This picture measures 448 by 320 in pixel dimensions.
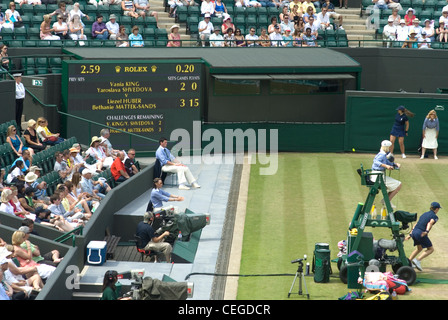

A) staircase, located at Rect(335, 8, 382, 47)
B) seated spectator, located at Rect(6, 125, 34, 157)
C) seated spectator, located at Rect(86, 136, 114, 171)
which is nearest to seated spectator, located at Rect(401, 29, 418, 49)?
staircase, located at Rect(335, 8, 382, 47)

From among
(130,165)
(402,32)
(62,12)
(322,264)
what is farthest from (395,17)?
(322,264)

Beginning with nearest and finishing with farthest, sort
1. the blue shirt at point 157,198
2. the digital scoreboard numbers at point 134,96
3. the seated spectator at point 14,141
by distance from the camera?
the blue shirt at point 157,198 < the seated spectator at point 14,141 < the digital scoreboard numbers at point 134,96

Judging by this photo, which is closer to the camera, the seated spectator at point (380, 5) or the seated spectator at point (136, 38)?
the seated spectator at point (136, 38)

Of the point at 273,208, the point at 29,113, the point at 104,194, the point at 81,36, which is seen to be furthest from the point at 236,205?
the point at 81,36

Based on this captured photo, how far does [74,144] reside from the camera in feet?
75.0

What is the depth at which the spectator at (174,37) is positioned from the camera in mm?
30180

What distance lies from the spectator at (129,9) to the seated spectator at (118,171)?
9.65 metres

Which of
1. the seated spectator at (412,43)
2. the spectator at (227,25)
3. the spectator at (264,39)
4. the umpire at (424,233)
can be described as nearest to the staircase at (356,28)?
the seated spectator at (412,43)

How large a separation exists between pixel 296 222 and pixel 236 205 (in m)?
2.22

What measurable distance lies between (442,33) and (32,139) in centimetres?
1696

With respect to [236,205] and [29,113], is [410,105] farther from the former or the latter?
[29,113]

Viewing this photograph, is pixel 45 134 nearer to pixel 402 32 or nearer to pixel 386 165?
pixel 386 165

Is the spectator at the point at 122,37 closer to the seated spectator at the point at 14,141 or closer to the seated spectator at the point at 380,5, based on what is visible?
the seated spectator at the point at 14,141

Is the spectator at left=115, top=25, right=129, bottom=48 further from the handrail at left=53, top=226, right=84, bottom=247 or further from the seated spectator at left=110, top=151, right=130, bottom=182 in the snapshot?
the handrail at left=53, top=226, right=84, bottom=247
